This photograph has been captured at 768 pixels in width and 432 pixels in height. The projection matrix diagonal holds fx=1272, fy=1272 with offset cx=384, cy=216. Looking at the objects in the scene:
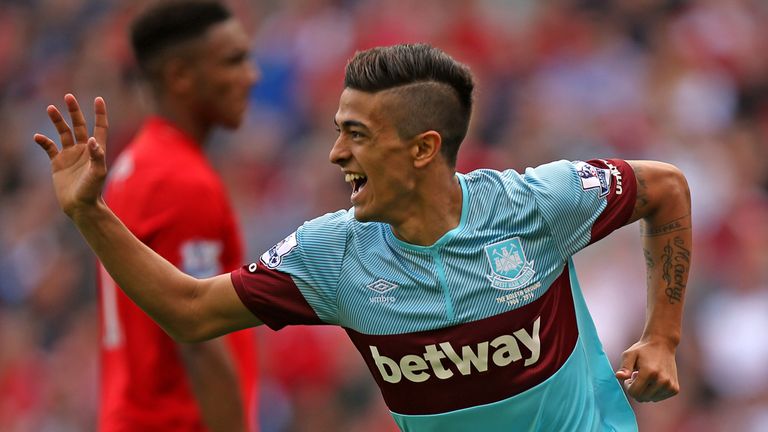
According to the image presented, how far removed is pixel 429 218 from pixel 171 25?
6.85ft

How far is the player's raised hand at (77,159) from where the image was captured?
3.61m

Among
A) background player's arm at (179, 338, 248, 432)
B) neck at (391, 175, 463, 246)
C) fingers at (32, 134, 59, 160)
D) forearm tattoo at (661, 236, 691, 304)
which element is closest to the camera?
fingers at (32, 134, 59, 160)

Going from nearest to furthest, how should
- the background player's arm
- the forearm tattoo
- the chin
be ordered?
the chin, the forearm tattoo, the background player's arm

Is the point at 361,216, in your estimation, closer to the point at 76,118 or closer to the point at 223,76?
the point at 76,118

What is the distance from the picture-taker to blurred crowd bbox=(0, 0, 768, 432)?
305 inches

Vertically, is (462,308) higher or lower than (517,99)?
lower

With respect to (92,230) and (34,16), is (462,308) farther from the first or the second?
(34,16)

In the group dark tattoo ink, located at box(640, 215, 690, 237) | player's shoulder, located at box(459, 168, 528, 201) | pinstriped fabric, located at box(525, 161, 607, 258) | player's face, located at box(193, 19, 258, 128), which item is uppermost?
player's face, located at box(193, 19, 258, 128)

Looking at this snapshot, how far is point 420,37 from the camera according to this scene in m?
10.5

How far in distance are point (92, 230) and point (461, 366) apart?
115cm

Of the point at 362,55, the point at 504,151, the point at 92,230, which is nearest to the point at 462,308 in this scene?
the point at 362,55

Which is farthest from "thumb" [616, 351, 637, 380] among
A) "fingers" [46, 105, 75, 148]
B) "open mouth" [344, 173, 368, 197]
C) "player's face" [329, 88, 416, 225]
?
"fingers" [46, 105, 75, 148]

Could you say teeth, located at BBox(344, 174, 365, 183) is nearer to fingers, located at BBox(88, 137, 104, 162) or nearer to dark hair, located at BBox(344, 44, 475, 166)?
dark hair, located at BBox(344, 44, 475, 166)

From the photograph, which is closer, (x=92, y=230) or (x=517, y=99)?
(x=92, y=230)
